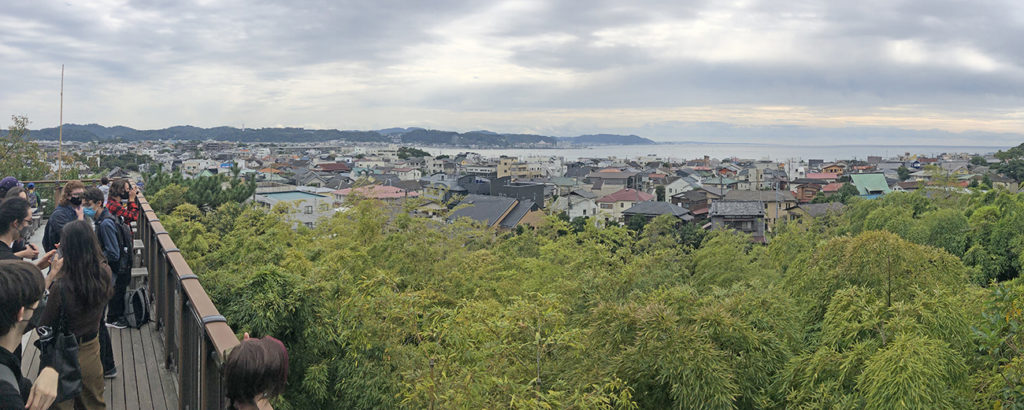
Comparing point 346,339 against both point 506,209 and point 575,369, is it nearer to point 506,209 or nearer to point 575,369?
point 575,369

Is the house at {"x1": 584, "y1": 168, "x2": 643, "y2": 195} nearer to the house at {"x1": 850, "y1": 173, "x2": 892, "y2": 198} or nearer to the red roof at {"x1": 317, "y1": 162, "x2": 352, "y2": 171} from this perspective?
the house at {"x1": 850, "y1": 173, "x2": 892, "y2": 198}

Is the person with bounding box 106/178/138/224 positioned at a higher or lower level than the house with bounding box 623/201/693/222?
higher

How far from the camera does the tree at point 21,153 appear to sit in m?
20.5

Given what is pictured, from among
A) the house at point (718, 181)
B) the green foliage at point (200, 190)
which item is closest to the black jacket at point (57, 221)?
the green foliage at point (200, 190)

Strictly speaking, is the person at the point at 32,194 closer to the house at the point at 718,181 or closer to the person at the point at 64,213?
the person at the point at 64,213

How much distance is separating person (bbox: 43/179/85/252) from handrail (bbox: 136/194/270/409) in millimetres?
486

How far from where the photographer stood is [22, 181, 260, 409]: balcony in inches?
81.1

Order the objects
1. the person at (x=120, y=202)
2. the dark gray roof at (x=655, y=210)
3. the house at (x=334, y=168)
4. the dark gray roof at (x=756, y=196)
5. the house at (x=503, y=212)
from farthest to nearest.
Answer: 1. the house at (x=334, y=168)
2. the dark gray roof at (x=756, y=196)
3. the dark gray roof at (x=655, y=210)
4. the house at (x=503, y=212)
5. the person at (x=120, y=202)

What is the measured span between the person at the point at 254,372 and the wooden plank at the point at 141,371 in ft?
5.83

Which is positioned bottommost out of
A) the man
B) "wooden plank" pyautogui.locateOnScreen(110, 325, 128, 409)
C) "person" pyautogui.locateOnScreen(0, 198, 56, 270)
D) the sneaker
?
"wooden plank" pyautogui.locateOnScreen(110, 325, 128, 409)

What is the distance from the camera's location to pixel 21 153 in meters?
21.5

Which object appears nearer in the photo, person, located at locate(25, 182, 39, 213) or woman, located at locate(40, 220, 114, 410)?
woman, located at locate(40, 220, 114, 410)

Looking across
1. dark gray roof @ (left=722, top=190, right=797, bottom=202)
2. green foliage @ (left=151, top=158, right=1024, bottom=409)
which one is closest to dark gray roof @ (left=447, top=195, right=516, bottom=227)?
dark gray roof @ (left=722, top=190, right=797, bottom=202)

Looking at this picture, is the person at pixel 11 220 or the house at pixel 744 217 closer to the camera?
the person at pixel 11 220
